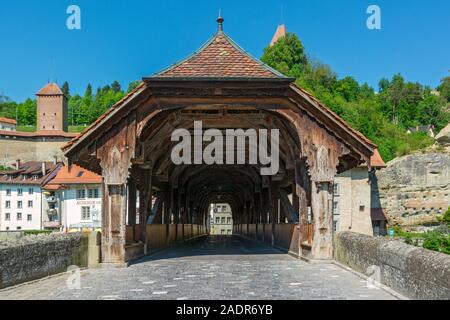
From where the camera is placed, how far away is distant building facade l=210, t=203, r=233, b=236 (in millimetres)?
121812

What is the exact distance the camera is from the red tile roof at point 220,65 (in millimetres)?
16062

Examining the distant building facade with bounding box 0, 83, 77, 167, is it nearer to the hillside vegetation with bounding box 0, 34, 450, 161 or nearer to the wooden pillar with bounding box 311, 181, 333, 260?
the hillside vegetation with bounding box 0, 34, 450, 161

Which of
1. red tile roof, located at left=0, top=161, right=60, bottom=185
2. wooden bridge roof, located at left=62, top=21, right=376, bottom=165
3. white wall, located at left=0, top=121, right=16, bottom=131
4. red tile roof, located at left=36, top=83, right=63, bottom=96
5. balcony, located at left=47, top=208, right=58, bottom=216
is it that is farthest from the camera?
white wall, located at left=0, top=121, right=16, bottom=131

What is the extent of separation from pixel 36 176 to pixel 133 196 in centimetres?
8312

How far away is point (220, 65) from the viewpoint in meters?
16.7

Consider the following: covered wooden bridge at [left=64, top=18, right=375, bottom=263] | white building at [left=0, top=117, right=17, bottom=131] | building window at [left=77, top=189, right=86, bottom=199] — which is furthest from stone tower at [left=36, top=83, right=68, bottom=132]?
covered wooden bridge at [left=64, top=18, right=375, bottom=263]

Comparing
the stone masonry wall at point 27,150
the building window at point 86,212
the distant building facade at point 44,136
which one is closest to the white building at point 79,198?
the building window at point 86,212

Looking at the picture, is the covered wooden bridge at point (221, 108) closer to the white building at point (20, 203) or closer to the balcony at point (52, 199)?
the balcony at point (52, 199)

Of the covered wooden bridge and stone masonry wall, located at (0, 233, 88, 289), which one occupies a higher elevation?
the covered wooden bridge

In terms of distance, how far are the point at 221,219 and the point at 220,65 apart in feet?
355

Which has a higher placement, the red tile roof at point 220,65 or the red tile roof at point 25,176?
the red tile roof at point 220,65

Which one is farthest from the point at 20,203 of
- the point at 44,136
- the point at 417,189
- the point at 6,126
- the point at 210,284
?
the point at 210,284

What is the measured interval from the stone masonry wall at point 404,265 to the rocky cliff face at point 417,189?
171ft

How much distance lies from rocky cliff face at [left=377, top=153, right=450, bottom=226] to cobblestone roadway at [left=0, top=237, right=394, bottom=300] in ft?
166
